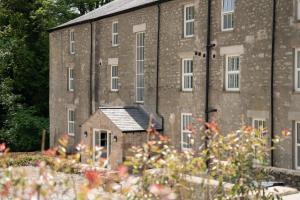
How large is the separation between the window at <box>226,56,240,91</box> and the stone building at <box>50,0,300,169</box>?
39 millimetres

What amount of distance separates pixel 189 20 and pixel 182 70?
7.16 ft

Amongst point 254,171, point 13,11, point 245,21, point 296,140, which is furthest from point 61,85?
point 254,171

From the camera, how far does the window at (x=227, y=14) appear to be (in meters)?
19.3

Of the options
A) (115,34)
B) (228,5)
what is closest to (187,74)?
(228,5)

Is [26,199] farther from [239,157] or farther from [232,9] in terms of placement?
[232,9]

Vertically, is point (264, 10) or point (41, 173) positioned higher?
point (264, 10)

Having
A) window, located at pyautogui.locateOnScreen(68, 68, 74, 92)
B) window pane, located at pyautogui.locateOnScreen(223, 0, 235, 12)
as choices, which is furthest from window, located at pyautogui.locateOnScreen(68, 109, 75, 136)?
window pane, located at pyautogui.locateOnScreen(223, 0, 235, 12)

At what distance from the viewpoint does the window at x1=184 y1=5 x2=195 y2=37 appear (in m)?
21.5

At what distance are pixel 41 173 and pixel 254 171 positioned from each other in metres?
3.46

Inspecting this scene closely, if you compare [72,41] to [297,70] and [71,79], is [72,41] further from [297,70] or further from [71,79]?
[297,70]

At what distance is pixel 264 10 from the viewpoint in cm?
1775

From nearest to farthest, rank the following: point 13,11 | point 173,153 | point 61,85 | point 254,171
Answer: point 173,153
point 254,171
point 61,85
point 13,11

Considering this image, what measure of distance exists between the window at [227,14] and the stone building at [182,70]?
0.13 feet

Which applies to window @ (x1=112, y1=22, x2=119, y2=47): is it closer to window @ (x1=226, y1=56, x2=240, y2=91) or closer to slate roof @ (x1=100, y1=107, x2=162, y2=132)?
slate roof @ (x1=100, y1=107, x2=162, y2=132)
